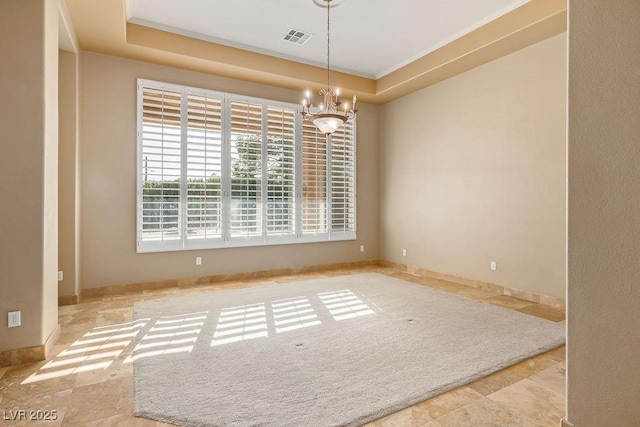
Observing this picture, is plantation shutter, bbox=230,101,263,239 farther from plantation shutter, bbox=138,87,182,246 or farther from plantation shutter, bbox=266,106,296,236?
plantation shutter, bbox=138,87,182,246

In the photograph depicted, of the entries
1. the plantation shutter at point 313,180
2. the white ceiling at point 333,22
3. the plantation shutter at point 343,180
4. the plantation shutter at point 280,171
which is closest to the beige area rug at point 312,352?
the plantation shutter at point 280,171

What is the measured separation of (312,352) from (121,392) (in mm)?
1344

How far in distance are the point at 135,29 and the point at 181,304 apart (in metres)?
3.45

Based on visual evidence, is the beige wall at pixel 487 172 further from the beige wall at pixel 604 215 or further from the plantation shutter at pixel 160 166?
the plantation shutter at pixel 160 166

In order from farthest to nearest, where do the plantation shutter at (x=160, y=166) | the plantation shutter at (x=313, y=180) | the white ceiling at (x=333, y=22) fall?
the plantation shutter at (x=313, y=180) < the plantation shutter at (x=160, y=166) < the white ceiling at (x=333, y=22)

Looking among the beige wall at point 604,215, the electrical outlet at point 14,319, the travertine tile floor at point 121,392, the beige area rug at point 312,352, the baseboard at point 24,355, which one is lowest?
the travertine tile floor at point 121,392

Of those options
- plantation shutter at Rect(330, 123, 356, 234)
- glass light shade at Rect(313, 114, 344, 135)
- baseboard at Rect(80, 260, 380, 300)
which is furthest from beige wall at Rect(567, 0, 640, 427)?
plantation shutter at Rect(330, 123, 356, 234)

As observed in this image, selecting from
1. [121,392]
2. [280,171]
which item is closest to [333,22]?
[280,171]

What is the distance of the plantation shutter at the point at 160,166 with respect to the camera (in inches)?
191

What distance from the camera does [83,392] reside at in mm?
2215

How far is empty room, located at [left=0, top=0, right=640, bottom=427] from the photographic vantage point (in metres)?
1.68

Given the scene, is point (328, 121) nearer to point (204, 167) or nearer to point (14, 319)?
point (204, 167)

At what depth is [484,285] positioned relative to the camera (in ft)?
16.3

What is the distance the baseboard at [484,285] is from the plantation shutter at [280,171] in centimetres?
220
